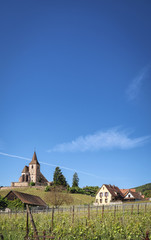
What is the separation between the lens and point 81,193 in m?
85.0

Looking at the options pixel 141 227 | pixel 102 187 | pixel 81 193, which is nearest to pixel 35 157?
pixel 81 193

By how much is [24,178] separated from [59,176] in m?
→ 24.0

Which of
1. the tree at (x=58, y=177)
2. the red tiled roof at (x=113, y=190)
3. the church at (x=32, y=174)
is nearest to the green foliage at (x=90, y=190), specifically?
the tree at (x=58, y=177)

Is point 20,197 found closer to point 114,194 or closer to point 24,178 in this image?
point 114,194

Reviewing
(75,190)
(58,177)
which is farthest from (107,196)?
(58,177)

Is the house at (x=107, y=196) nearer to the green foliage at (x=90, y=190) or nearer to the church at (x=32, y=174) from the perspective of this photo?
the green foliage at (x=90, y=190)

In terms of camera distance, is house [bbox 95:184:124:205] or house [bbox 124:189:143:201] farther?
house [bbox 124:189:143:201]

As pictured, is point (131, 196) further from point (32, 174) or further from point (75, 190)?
point (32, 174)

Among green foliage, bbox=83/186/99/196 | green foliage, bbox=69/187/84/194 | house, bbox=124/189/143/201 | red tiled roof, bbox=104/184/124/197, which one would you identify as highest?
red tiled roof, bbox=104/184/124/197

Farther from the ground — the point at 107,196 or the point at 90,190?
the point at 107,196

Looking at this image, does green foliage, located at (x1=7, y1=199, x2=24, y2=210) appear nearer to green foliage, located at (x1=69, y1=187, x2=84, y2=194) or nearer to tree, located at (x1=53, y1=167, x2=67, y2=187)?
green foliage, located at (x1=69, y1=187, x2=84, y2=194)

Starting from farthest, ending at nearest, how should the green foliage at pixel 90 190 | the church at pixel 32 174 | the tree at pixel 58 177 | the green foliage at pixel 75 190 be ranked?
1. the church at pixel 32 174
2. the tree at pixel 58 177
3. the green foliage at pixel 90 190
4. the green foliage at pixel 75 190

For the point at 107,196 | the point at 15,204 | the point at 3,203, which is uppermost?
the point at 3,203

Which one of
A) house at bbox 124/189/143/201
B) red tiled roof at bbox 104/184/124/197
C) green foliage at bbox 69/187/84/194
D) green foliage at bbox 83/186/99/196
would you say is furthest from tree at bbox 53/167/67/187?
house at bbox 124/189/143/201
